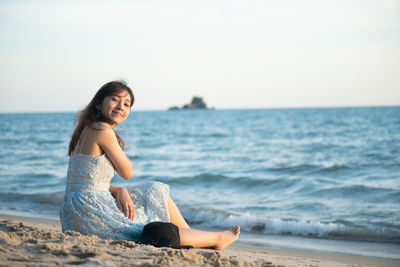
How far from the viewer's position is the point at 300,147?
19.5 meters

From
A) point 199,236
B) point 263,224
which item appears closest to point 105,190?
point 199,236

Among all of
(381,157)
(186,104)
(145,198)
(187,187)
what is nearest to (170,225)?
(145,198)

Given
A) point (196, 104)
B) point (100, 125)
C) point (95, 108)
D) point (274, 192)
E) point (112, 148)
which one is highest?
point (196, 104)

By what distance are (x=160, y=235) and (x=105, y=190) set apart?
0.62 metres

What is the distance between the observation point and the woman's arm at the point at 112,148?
3.51 metres

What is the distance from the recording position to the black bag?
11.2 feet

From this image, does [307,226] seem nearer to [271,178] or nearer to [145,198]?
[145,198]

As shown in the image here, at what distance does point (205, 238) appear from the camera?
147 inches

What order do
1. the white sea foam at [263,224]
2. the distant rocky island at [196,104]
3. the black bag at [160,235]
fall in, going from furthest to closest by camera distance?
the distant rocky island at [196,104] < the white sea foam at [263,224] < the black bag at [160,235]

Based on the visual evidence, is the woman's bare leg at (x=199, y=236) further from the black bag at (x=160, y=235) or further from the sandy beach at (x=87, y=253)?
the sandy beach at (x=87, y=253)

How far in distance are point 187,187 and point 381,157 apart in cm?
807

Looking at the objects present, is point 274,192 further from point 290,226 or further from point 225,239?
point 225,239

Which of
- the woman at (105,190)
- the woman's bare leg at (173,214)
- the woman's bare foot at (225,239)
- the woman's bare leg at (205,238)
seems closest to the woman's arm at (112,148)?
the woman at (105,190)

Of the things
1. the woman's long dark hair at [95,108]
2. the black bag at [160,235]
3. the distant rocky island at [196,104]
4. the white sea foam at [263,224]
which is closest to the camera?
the black bag at [160,235]
